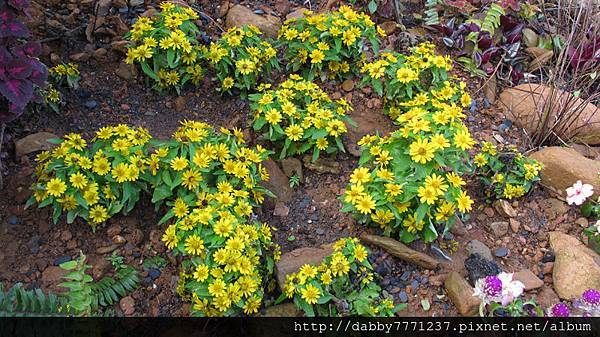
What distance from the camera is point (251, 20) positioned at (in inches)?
164

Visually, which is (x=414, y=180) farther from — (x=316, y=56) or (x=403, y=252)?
(x=316, y=56)

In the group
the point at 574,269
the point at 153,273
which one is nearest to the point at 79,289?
the point at 153,273

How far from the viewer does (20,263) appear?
9.48 feet

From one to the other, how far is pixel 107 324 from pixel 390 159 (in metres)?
1.46

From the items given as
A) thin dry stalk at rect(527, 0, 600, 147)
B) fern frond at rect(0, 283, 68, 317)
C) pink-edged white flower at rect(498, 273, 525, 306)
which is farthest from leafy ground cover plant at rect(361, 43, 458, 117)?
fern frond at rect(0, 283, 68, 317)

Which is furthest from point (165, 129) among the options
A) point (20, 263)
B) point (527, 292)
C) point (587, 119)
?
point (587, 119)

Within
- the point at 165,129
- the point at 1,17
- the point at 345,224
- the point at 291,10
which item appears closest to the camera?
the point at 1,17

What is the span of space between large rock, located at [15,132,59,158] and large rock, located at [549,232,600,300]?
8.55ft

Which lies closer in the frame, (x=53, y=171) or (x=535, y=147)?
(x=53, y=171)

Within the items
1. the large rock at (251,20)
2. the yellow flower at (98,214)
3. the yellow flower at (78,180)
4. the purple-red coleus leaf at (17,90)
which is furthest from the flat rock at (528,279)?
the purple-red coleus leaf at (17,90)

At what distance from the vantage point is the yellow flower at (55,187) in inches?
111

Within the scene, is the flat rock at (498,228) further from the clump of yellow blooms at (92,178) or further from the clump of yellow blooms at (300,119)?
the clump of yellow blooms at (92,178)

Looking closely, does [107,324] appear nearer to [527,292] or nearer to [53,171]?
[53,171]

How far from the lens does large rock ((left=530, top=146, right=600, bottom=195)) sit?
3346 mm
